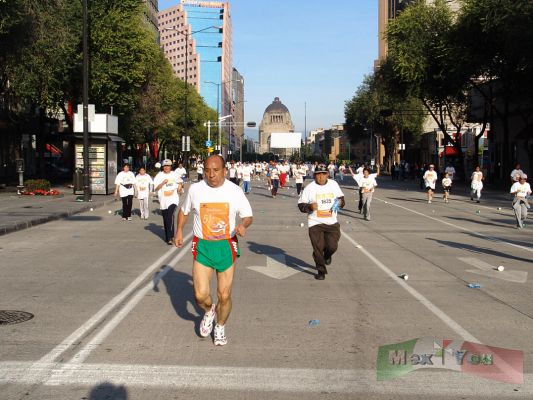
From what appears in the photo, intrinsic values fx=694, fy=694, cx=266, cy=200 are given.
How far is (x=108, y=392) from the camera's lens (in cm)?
509

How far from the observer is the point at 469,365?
5941mm

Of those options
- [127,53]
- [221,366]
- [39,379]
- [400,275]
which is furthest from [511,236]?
[127,53]

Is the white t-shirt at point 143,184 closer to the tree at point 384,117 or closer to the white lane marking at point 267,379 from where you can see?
the white lane marking at point 267,379

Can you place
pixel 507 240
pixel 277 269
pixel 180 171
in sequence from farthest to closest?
pixel 180 171
pixel 507 240
pixel 277 269

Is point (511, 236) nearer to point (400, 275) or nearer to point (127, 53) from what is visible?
point (400, 275)

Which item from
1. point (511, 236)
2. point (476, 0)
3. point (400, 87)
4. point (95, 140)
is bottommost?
point (511, 236)

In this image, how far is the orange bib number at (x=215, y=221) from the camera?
6.43 m

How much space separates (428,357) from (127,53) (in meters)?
37.5

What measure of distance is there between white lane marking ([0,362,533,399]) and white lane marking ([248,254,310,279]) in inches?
199

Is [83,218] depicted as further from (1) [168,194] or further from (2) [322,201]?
(2) [322,201]

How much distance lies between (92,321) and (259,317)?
182cm

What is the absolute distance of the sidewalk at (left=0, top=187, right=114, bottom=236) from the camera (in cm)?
1834

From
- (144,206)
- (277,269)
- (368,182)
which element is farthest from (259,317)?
(368,182)

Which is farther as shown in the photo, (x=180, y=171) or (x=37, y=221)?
(x=180, y=171)
